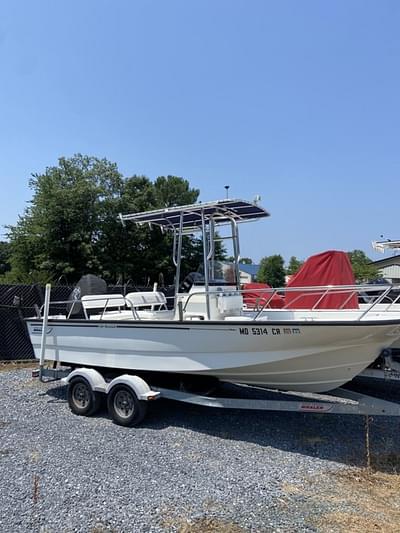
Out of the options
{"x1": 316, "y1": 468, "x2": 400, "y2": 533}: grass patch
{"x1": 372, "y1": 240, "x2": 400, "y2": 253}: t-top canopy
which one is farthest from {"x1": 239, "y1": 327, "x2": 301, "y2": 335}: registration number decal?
{"x1": 372, "y1": 240, "x2": 400, "y2": 253}: t-top canopy

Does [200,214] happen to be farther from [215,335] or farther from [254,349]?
[254,349]

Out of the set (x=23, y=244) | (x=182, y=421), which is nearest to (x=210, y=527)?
(x=182, y=421)

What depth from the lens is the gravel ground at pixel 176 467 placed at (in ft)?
10.5

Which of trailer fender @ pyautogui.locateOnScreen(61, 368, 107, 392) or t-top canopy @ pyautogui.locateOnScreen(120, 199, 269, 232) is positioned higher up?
t-top canopy @ pyautogui.locateOnScreen(120, 199, 269, 232)

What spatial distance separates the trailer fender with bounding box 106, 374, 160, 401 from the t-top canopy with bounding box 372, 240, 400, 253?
15.0 ft

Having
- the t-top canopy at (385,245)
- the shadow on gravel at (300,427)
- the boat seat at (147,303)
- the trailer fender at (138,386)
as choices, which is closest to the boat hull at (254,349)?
the trailer fender at (138,386)

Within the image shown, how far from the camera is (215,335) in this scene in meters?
4.79

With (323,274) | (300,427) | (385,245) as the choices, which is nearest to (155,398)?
(300,427)

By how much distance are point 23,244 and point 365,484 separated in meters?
26.3

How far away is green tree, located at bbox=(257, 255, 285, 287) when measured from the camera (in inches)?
1666

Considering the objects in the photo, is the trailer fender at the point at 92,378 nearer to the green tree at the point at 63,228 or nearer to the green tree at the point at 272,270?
the green tree at the point at 63,228

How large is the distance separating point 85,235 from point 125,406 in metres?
23.0

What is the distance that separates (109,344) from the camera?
18.6 ft

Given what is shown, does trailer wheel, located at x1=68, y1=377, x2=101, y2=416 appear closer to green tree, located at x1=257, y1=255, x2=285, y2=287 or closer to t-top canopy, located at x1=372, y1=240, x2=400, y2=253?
t-top canopy, located at x1=372, y1=240, x2=400, y2=253
